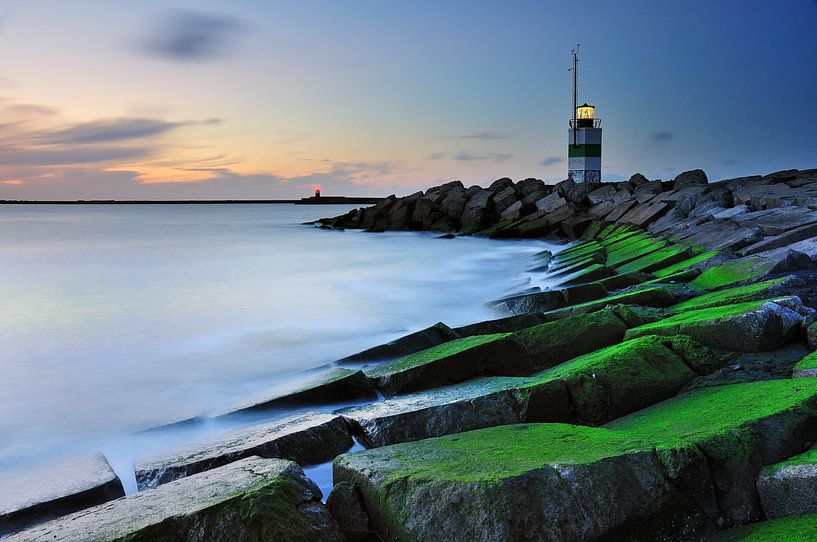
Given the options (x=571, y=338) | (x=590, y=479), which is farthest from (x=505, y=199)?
(x=590, y=479)

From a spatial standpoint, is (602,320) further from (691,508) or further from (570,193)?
(570,193)

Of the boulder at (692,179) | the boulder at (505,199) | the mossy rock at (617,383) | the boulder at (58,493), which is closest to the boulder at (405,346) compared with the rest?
the mossy rock at (617,383)

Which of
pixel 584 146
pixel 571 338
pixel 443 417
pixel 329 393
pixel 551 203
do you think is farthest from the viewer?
pixel 584 146

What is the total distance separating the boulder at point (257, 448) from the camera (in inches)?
118

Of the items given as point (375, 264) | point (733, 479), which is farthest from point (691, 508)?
point (375, 264)

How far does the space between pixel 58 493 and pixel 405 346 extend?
311cm

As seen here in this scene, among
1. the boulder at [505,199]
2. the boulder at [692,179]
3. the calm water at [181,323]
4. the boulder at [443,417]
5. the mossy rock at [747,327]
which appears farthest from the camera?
the boulder at [505,199]

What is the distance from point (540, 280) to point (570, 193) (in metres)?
12.7

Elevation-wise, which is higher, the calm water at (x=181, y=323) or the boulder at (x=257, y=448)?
the boulder at (x=257, y=448)

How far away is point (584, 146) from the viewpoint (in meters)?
34.5

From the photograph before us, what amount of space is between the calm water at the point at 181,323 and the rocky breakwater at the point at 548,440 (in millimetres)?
1388

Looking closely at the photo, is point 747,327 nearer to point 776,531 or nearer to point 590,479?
point 776,531

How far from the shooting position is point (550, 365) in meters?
4.30

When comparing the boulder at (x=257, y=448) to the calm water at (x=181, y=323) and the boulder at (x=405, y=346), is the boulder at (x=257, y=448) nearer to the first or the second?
the calm water at (x=181, y=323)
